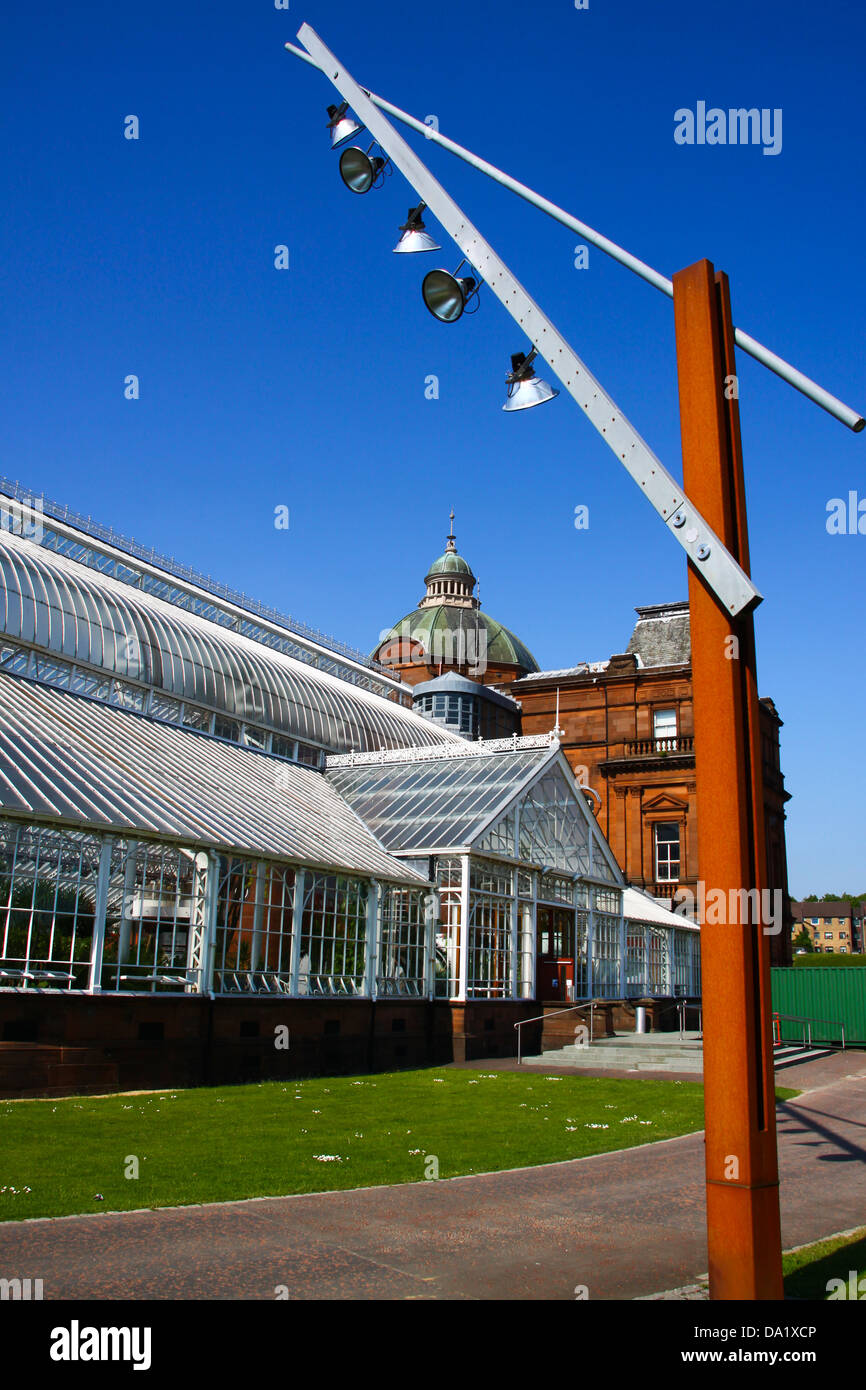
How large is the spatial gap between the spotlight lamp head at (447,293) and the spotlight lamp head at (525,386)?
24.4 inches

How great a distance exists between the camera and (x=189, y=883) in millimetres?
19875

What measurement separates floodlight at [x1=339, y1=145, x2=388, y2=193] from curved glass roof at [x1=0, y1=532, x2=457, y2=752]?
18.5 meters

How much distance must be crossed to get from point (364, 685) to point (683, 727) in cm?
1543

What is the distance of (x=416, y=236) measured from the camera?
794 centimetres

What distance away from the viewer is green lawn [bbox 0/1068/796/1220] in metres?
9.41

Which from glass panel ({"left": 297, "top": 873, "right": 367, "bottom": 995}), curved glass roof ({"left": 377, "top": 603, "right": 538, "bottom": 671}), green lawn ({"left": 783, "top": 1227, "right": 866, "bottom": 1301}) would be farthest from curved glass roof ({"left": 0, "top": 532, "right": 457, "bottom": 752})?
curved glass roof ({"left": 377, "top": 603, "right": 538, "bottom": 671})

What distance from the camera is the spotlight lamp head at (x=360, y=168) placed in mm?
8156

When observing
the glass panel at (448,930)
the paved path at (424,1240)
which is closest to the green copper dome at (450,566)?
the glass panel at (448,930)

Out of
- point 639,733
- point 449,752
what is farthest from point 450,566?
point 449,752

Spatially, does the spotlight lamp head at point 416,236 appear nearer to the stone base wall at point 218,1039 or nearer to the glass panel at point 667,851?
the stone base wall at point 218,1039

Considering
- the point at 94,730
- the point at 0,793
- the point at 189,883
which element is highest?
the point at 94,730

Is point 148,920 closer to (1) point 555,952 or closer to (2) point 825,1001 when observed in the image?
(1) point 555,952
